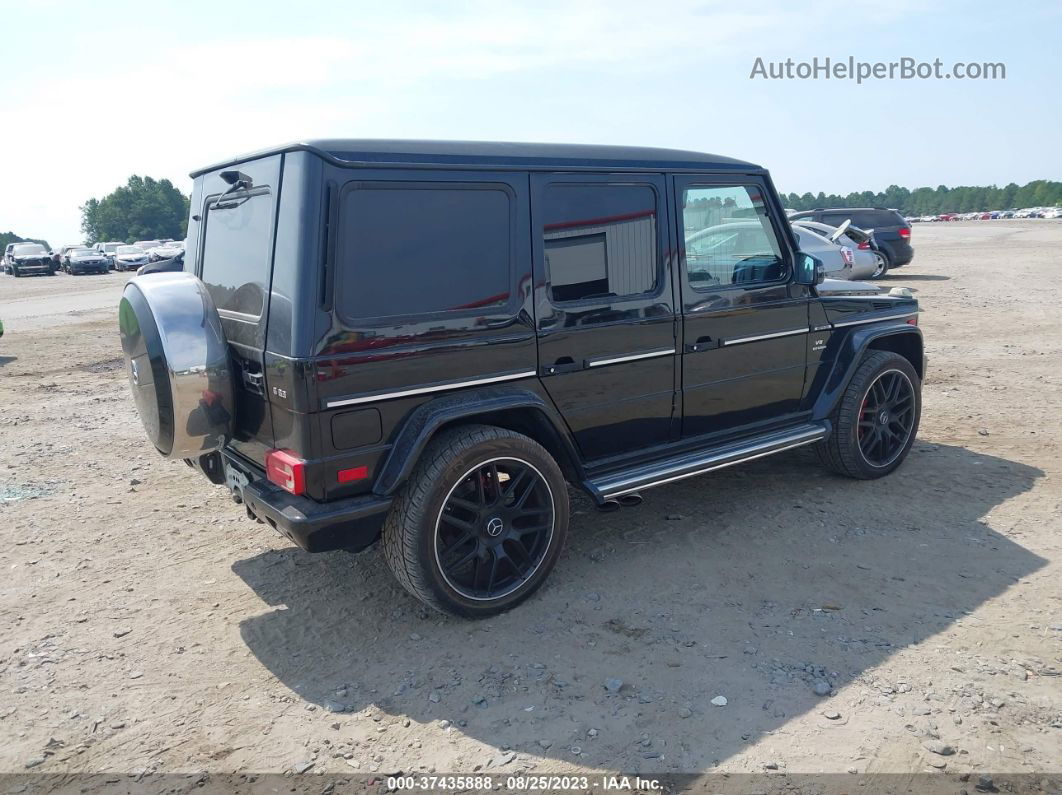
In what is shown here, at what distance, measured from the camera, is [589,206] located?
13.5 feet

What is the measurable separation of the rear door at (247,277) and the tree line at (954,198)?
339 feet

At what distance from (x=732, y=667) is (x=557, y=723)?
822mm

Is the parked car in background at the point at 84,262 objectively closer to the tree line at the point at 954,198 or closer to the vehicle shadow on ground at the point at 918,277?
the vehicle shadow on ground at the point at 918,277

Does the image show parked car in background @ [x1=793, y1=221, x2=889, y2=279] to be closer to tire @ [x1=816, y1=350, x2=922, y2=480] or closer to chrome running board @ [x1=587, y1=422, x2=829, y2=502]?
tire @ [x1=816, y1=350, x2=922, y2=480]

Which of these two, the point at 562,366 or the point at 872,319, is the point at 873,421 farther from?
the point at 562,366

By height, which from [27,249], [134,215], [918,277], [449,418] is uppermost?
[134,215]

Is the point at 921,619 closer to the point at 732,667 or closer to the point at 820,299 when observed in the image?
the point at 732,667

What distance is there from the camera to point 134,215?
90688 mm

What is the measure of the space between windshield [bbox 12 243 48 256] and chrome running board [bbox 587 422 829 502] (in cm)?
3915

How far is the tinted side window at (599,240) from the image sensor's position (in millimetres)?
3990

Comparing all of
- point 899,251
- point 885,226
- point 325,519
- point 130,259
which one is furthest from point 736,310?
point 130,259

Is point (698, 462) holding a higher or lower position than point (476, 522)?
higher

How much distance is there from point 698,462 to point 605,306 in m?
1.07

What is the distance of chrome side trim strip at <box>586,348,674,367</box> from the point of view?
4.12 metres
